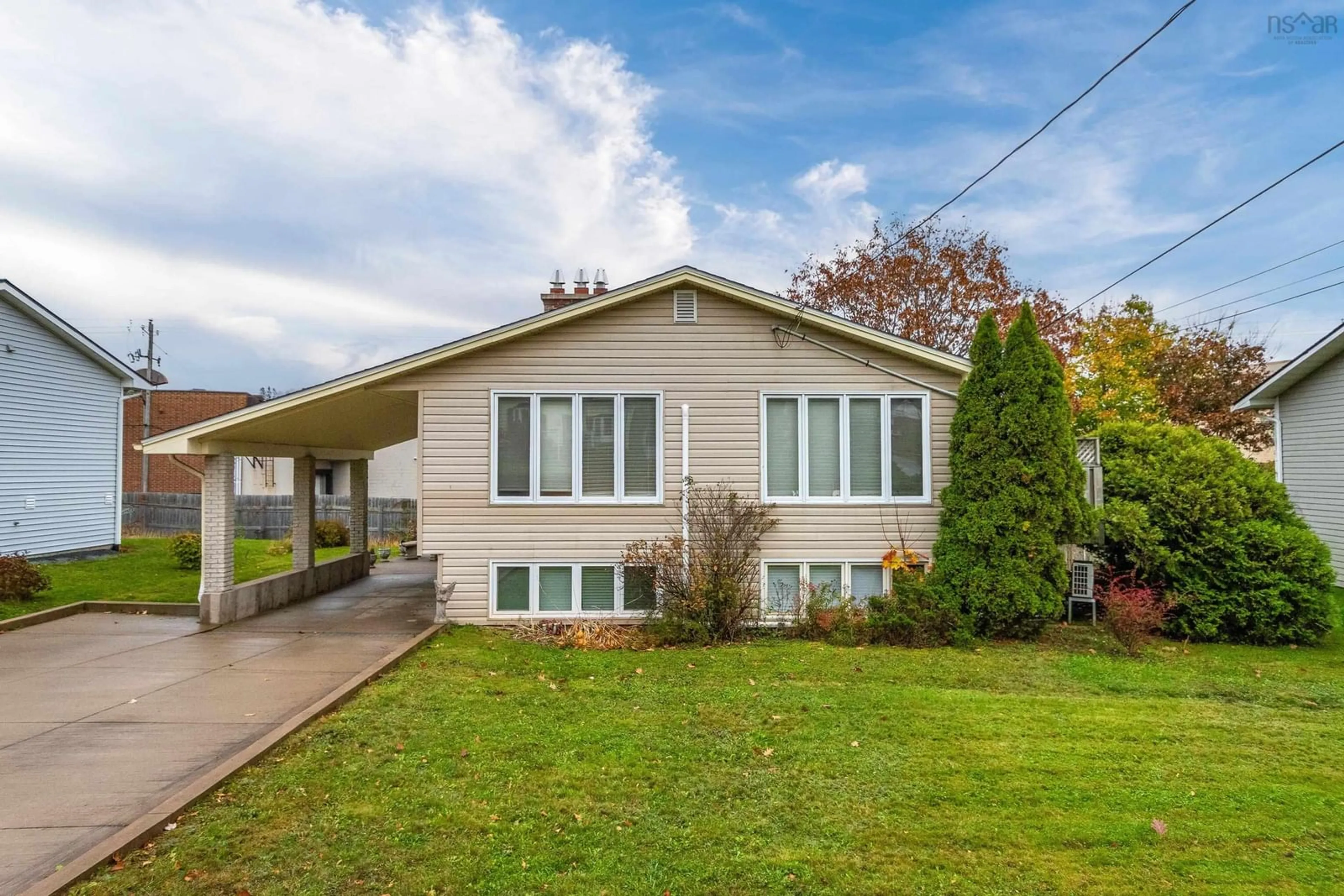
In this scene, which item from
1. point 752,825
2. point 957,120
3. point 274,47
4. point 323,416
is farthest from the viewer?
point 957,120

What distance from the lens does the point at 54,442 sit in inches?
576

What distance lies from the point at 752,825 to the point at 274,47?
12.6 meters

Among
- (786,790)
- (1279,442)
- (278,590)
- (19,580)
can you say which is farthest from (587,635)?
(1279,442)

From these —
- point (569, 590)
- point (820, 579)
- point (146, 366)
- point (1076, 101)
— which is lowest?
point (569, 590)

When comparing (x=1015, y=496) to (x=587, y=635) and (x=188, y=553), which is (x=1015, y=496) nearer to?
(x=587, y=635)

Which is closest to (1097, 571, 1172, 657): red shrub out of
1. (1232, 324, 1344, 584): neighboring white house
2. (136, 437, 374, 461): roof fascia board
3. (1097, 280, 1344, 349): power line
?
(1232, 324, 1344, 584): neighboring white house

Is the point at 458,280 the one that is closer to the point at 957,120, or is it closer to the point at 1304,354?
the point at 957,120

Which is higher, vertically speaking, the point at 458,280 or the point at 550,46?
the point at 550,46

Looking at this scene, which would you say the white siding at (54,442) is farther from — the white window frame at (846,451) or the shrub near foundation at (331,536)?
the white window frame at (846,451)

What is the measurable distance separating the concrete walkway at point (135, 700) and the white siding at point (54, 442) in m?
6.43

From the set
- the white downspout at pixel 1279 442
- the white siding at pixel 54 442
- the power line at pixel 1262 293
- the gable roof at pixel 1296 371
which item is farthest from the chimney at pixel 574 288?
the power line at pixel 1262 293

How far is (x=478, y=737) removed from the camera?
4.99 m

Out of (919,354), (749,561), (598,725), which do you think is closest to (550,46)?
(919,354)

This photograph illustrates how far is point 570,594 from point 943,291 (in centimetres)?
1721
